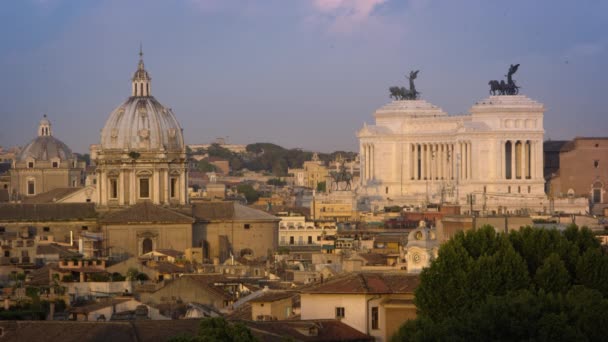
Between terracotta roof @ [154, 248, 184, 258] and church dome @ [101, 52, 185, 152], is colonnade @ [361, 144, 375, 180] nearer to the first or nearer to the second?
church dome @ [101, 52, 185, 152]

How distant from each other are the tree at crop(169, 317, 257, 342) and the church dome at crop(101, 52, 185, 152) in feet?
212

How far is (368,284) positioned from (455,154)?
118m

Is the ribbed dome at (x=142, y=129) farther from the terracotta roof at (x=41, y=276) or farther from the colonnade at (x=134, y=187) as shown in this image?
the terracotta roof at (x=41, y=276)

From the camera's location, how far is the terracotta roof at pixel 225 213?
10638 cm

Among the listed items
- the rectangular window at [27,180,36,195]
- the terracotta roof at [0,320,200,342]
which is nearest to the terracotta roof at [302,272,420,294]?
the terracotta roof at [0,320,200,342]

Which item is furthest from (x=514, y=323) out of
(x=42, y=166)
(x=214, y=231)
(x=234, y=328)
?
(x=42, y=166)

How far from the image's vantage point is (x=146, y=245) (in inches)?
4021

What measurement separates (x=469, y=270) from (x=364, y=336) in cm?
432

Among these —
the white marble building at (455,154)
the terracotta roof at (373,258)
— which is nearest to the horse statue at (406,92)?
the white marble building at (455,154)

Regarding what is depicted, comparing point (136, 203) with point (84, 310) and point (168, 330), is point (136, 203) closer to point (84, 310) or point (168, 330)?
A: point (84, 310)

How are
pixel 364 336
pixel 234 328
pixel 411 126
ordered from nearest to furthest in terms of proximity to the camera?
pixel 234 328 → pixel 364 336 → pixel 411 126

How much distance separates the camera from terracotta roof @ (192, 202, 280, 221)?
10638 centimetres

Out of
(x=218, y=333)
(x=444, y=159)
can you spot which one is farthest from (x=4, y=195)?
(x=218, y=333)

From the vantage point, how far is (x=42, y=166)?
505ft
